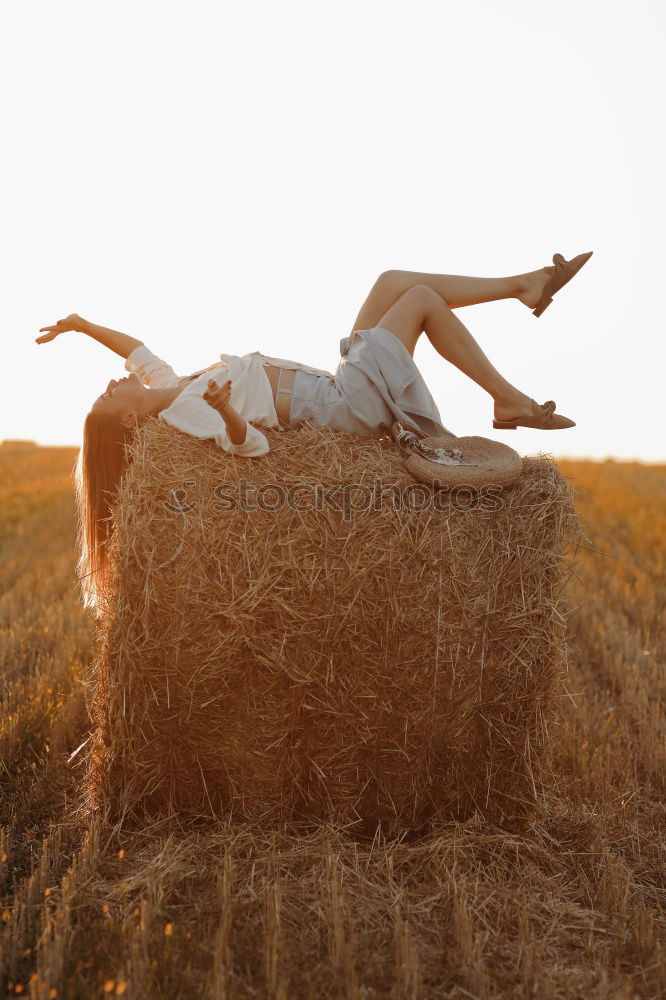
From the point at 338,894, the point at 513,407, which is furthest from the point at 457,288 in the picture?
the point at 338,894

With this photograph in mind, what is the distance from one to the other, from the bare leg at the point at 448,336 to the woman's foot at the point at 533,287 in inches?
12.0

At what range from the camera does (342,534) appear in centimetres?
319

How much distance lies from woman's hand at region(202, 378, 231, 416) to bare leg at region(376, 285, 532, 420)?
40.2 inches

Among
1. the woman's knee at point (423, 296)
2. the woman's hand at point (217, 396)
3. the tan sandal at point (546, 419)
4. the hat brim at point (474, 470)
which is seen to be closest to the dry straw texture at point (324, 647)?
the hat brim at point (474, 470)

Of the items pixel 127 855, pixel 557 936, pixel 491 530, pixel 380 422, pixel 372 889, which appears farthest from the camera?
pixel 380 422

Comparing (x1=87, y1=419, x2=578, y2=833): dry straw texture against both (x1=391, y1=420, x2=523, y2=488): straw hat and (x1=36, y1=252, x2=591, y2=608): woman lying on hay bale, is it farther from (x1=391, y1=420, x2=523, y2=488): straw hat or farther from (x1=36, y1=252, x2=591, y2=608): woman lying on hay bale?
(x1=36, y1=252, x2=591, y2=608): woman lying on hay bale

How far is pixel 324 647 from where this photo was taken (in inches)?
124

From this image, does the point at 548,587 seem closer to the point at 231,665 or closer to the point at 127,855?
the point at 231,665

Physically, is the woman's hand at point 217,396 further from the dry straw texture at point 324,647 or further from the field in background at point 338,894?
the field in background at point 338,894

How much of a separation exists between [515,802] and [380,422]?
5.43 ft

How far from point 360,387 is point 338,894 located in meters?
2.01

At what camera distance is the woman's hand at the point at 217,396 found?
3076mm

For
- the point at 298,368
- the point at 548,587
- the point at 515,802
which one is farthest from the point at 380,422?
the point at 515,802

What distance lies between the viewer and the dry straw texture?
3.15 m
